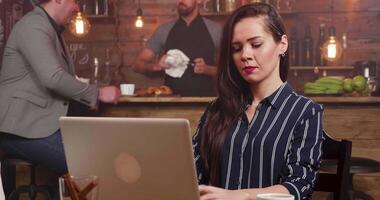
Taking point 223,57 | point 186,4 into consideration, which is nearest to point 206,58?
point 186,4

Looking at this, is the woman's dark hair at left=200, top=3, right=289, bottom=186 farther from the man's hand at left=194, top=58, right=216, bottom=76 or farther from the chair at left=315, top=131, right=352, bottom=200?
the man's hand at left=194, top=58, right=216, bottom=76

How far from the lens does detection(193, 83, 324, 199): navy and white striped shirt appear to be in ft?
5.82

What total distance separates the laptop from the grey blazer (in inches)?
82.8

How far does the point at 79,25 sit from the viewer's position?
5.10 metres

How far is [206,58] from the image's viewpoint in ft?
16.7

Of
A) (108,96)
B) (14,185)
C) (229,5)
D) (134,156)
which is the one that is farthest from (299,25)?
(134,156)

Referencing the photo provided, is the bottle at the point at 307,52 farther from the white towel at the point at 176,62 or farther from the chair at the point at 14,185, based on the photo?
the chair at the point at 14,185

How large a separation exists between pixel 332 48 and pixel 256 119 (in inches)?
129

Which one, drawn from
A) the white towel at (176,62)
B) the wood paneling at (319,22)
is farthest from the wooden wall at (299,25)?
the white towel at (176,62)

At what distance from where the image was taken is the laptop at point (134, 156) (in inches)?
51.2

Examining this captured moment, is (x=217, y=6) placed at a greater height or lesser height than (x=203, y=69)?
greater

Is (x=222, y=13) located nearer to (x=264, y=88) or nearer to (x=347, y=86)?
(x=347, y=86)

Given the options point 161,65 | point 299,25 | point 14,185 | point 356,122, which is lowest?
point 14,185

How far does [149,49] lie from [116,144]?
403 cm
